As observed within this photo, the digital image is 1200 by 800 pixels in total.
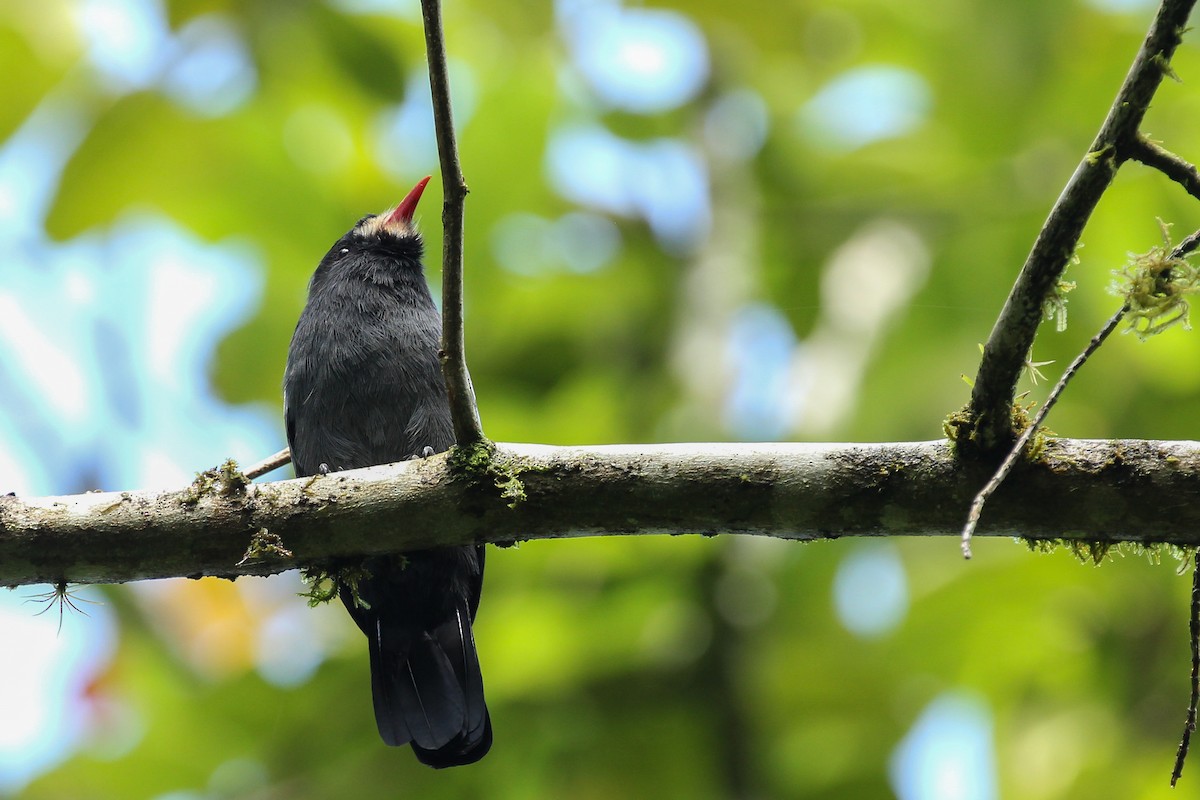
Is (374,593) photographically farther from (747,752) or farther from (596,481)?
(747,752)

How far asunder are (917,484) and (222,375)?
4227 mm

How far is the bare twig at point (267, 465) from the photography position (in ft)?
11.6

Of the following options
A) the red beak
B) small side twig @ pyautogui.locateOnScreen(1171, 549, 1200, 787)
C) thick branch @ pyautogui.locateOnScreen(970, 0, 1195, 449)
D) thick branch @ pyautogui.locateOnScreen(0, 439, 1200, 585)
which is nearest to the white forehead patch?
the red beak

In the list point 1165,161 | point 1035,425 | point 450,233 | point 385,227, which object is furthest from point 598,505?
point 385,227

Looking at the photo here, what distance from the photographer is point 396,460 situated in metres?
3.99

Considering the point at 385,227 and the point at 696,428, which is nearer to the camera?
the point at 385,227

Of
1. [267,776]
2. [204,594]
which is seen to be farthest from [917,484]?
[204,594]

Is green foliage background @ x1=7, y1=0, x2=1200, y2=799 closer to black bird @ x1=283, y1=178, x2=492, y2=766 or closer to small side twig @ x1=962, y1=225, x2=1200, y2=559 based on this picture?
black bird @ x1=283, y1=178, x2=492, y2=766

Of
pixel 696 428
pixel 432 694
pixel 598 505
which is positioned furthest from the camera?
pixel 696 428

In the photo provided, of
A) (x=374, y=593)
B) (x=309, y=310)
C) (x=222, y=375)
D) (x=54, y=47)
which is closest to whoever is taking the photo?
(x=374, y=593)

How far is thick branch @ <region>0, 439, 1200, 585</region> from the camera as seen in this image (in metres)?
2.49

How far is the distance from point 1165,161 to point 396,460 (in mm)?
2645

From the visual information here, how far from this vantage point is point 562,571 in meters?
5.18

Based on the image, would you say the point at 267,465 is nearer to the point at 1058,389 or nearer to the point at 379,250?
the point at 379,250
